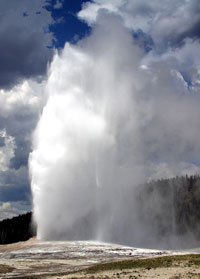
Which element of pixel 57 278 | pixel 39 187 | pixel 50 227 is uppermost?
pixel 39 187

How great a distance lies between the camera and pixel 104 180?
79.4 m

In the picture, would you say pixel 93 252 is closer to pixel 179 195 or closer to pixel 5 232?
pixel 179 195

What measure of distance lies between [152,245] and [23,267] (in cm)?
4082

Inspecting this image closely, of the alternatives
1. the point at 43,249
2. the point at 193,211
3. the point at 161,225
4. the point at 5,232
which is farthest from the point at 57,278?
the point at 5,232

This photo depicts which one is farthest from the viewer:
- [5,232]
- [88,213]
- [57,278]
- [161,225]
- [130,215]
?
[5,232]

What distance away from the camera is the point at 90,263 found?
3941 centimetres

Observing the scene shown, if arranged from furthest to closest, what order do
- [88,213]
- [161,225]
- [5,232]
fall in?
[5,232] → [161,225] → [88,213]

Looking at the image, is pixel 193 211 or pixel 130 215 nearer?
pixel 130 215

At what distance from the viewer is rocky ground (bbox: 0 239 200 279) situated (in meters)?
28.8

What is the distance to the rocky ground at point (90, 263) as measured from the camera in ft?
94.5

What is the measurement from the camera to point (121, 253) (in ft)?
161

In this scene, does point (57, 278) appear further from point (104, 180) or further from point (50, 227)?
point (104, 180)

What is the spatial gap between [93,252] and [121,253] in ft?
13.0

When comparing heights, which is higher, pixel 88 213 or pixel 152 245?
pixel 88 213
